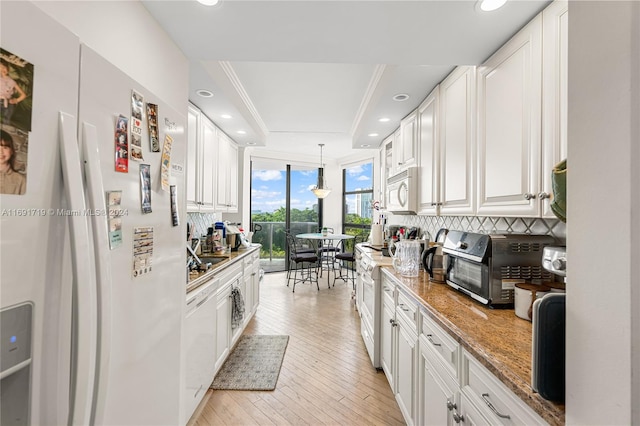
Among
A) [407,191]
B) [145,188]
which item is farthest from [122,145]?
[407,191]

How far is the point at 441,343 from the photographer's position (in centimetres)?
125

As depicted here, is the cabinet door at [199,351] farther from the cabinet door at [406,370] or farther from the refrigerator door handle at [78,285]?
the cabinet door at [406,370]

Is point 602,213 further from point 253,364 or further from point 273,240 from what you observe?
point 273,240

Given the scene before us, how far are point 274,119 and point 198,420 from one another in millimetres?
3405

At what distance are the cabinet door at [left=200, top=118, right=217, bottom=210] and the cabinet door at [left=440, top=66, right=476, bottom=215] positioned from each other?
2184mm

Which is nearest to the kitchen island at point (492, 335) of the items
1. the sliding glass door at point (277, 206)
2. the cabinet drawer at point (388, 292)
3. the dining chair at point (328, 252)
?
the cabinet drawer at point (388, 292)

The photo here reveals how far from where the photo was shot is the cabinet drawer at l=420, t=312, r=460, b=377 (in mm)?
1146

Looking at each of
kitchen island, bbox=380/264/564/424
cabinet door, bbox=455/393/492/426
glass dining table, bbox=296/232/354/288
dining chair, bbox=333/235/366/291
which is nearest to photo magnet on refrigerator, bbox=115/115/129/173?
kitchen island, bbox=380/264/564/424

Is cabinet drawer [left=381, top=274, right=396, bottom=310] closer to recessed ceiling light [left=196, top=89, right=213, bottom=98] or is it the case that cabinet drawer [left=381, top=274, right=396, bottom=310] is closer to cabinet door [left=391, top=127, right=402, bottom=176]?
cabinet door [left=391, top=127, right=402, bottom=176]

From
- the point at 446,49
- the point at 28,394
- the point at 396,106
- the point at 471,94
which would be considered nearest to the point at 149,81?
the point at 28,394

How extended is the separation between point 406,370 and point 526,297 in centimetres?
90

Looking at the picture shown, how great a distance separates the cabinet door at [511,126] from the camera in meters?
1.23

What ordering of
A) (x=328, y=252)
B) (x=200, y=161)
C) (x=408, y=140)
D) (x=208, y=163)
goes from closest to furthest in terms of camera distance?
(x=200, y=161)
(x=408, y=140)
(x=208, y=163)
(x=328, y=252)

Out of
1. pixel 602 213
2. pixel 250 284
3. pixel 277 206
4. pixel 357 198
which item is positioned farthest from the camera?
pixel 357 198
